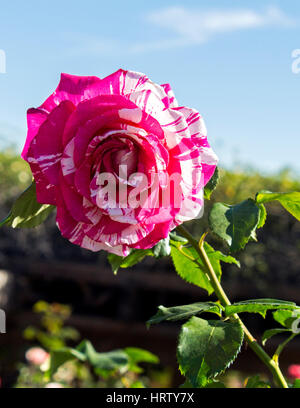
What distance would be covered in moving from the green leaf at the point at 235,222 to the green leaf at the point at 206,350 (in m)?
0.10

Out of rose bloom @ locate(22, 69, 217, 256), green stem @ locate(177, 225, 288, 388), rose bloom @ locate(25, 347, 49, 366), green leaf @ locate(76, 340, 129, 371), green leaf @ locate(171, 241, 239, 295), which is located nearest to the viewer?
rose bloom @ locate(22, 69, 217, 256)

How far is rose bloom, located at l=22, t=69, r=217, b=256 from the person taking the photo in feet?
1.88

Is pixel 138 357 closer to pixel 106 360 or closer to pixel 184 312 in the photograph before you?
pixel 106 360

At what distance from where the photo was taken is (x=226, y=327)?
64 centimetres

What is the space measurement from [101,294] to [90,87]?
104 inches

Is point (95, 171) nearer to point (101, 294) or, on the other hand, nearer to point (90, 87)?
point (90, 87)

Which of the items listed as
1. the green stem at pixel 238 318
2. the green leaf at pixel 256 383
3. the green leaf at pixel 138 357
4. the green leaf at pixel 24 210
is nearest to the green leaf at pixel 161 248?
the green stem at pixel 238 318

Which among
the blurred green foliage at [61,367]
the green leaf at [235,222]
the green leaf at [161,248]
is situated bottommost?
the blurred green foliage at [61,367]

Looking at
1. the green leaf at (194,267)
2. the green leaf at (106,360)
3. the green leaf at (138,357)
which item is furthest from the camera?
the green leaf at (138,357)

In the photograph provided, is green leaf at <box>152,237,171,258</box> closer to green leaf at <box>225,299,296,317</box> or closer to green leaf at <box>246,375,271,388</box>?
green leaf at <box>225,299,296,317</box>

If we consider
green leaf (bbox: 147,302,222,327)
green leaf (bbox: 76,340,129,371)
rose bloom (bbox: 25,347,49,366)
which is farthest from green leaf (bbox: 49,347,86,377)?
rose bloom (bbox: 25,347,49,366)

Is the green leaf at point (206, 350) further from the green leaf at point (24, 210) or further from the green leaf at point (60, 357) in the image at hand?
the green leaf at point (60, 357)

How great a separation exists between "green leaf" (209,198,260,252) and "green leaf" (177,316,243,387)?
97mm

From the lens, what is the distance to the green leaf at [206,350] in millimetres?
604
